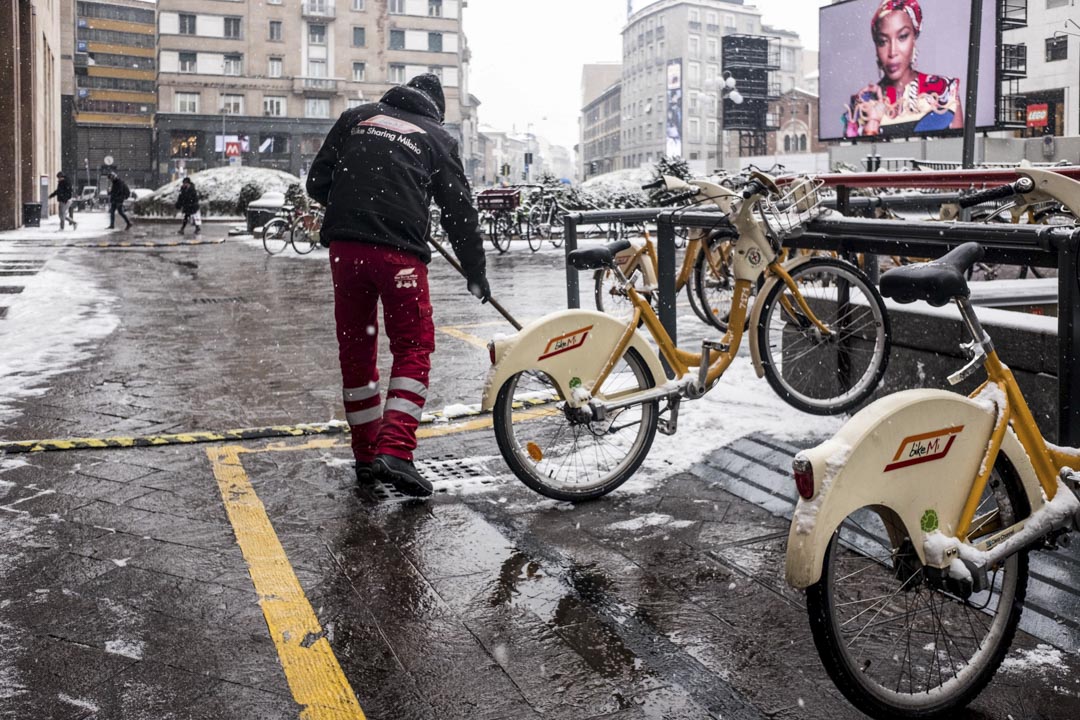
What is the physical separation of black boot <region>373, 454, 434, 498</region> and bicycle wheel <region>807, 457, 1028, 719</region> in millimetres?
2128

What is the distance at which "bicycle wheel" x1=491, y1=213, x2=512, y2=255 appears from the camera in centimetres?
2405

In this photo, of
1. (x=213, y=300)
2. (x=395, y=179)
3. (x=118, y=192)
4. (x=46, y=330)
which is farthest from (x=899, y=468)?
(x=118, y=192)

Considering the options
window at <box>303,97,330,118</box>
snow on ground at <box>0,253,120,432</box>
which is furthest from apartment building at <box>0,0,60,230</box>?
window at <box>303,97,330,118</box>

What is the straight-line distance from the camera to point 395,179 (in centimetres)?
497

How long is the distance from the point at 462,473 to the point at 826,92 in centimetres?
4163

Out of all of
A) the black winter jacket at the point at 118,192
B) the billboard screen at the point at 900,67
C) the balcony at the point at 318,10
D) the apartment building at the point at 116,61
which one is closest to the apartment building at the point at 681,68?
the balcony at the point at 318,10

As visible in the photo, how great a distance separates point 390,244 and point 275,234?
774 inches

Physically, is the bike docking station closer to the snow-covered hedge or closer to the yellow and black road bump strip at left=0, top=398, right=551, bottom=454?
the yellow and black road bump strip at left=0, top=398, right=551, bottom=454

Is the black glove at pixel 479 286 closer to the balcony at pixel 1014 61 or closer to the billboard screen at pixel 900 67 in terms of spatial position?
the billboard screen at pixel 900 67

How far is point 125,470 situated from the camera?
5359 millimetres

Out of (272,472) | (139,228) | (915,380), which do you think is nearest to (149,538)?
(272,472)

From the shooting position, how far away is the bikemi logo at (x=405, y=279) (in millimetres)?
4922

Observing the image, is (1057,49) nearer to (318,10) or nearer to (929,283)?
(318,10)

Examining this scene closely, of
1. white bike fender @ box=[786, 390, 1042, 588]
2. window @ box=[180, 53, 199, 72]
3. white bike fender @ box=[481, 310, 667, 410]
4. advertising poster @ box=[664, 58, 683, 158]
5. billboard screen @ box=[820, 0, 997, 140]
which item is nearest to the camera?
white bike fender @ box=[786, 390, 1042, 588]
